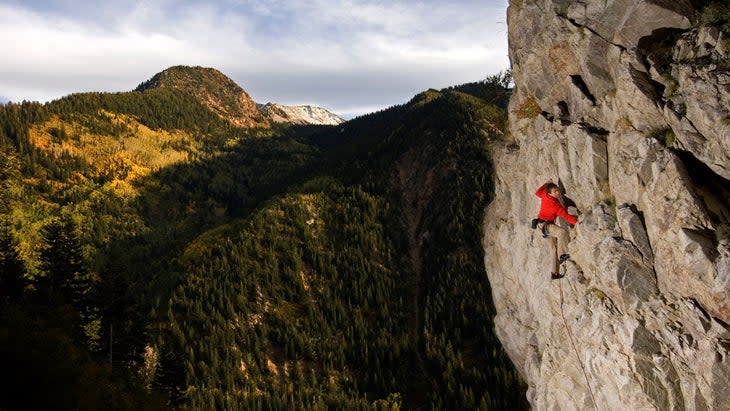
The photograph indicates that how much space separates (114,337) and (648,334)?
1840 inches

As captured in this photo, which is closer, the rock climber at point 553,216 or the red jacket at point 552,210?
the rock climber at point 553,216

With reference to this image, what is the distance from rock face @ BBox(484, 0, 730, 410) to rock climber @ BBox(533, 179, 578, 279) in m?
0.87

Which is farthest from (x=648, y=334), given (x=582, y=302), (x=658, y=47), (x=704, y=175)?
(x=658, y=47)

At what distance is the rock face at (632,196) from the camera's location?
22281mm

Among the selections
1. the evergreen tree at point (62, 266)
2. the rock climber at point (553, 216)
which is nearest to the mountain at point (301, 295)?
the evergreen tree at point (62, 266)

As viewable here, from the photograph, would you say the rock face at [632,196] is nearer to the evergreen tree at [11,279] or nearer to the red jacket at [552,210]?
the red jacket at [552,210]

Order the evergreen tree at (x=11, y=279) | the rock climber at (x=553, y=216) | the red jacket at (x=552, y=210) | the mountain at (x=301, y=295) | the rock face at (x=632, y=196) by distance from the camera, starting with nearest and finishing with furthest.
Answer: the rock face at (x=632, y=196)
the rock climber at (x=553, y=216)
the red jacket at (x=552, y=210)
the evergreen tree at (x=11, y=279)
the mountain at (x=301, y=295)

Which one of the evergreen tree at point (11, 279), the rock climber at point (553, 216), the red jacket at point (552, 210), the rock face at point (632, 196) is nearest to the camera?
the rock face at point (632, 196)

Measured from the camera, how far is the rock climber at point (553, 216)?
29594 millimetres

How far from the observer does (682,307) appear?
23656 millimetres

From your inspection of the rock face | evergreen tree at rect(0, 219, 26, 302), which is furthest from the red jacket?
evergreen tree at rect(0, 219, 26, 302)

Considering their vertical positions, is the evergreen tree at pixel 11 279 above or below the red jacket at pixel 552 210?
below

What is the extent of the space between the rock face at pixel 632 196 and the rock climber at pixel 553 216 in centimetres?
87

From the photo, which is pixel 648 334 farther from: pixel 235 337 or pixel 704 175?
pixel 235 337
